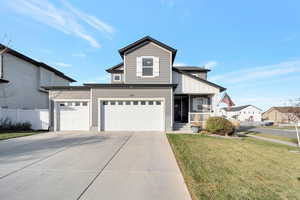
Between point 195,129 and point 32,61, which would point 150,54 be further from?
point 32,61

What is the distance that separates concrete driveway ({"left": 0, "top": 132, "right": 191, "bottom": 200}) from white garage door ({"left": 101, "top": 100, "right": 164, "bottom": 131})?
16.9 feet

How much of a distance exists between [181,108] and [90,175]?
13000 millimetres

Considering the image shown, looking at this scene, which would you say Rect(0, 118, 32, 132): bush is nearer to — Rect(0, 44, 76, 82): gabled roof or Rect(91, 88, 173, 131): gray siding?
Rect(91, 88, 173, 131): gray siding

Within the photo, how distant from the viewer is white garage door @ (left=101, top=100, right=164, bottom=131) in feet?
36.4

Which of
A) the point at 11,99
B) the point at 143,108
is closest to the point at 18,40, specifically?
the point at 11,99

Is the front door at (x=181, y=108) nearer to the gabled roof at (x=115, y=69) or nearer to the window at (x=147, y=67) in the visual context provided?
the window at (x=147, y=67)

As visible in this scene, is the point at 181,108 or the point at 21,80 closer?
the point at 21,80

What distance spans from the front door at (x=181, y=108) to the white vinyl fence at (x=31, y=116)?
12.0m

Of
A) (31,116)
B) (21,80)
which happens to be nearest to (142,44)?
(31,116)

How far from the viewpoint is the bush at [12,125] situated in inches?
447

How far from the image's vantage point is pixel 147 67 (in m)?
12.9

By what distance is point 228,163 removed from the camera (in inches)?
186

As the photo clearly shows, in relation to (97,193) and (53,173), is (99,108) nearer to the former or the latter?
(53,173)

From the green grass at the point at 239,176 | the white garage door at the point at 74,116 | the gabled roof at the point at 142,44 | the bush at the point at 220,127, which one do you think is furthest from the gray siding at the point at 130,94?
the green grass at the point at 239,176
